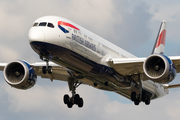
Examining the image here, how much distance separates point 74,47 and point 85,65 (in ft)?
8.46

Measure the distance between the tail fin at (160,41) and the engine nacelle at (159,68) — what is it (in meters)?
15.6

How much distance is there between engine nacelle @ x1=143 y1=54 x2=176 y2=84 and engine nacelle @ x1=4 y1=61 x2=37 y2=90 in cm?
1167

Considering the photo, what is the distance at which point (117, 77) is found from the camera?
118 ft

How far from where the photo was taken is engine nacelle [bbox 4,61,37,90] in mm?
36719

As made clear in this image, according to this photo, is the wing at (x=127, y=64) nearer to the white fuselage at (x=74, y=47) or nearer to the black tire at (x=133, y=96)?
the white fuselage at (x=74, y=47)

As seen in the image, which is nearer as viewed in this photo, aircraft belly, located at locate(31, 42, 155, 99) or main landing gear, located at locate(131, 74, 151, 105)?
aircraft belly, located at locate(31, 42, 155, 99)

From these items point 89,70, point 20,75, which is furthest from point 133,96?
point 20,75

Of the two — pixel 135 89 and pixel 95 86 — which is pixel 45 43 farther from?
pixel 135 89

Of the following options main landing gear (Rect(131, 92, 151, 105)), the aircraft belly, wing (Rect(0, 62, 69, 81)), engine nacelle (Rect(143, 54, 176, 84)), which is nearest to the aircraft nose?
the aircraft belly

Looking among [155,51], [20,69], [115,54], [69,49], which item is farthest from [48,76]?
[155,51]

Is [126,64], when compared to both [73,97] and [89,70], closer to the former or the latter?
[89,70]

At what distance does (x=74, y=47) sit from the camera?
102 ft

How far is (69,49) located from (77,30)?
2002mm

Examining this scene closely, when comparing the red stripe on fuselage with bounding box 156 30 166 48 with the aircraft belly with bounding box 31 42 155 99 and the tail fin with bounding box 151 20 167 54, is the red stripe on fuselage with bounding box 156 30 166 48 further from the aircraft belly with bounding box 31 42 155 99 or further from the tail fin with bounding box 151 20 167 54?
the aircraft belly with bounding box 31 42 155 99
